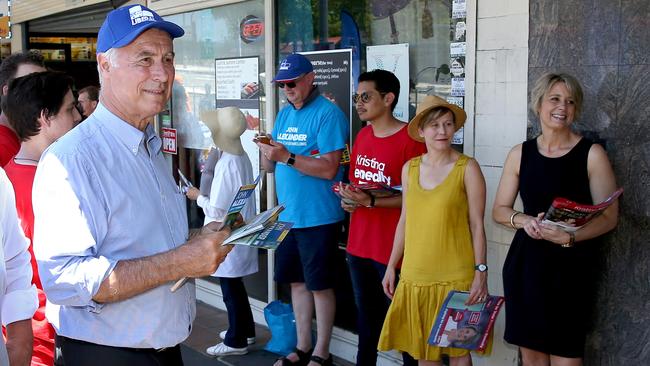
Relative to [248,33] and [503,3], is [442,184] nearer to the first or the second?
[503,3]

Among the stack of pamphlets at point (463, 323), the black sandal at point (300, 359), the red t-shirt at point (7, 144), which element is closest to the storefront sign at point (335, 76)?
the black sandal at point (300, 359)

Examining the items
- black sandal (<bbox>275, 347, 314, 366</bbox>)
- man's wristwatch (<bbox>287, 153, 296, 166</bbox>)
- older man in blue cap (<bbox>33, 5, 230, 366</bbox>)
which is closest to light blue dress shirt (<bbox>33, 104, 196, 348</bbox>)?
older man in blue cap (<bbox>33, 5, 230, 366</bbox>)

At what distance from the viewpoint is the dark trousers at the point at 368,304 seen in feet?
14.6

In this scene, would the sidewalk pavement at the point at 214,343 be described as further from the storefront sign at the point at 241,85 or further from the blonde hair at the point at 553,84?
the blonde hair at the point at 553,84

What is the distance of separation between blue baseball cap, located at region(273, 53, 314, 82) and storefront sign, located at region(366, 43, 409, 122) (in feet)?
1.67

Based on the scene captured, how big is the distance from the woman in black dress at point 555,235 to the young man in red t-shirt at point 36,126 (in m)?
2.20

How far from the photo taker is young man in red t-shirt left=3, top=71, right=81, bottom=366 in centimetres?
287

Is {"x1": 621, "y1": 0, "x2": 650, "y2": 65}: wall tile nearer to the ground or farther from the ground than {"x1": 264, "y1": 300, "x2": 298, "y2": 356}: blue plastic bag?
farther from the ground

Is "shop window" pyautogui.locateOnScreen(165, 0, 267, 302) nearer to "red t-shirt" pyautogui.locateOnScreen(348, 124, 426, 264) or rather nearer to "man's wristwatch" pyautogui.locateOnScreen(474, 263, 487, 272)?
"red t-shirt" pyautogui.locateOnScreen(348, 124, 426, 264)

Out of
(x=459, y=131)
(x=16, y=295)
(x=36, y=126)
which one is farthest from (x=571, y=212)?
(x=36, y=126)

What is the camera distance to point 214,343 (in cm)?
577

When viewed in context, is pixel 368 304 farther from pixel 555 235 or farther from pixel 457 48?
pixel 457 48

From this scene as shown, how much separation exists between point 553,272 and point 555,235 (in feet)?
0.75

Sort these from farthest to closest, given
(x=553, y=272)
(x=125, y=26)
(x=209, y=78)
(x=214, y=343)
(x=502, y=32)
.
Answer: (x=209, y=78)
(x=214, y=343)
(x=502, y=32)
(x=553, y=272)
(x=125, y=26)
